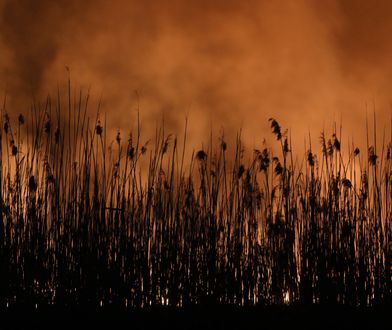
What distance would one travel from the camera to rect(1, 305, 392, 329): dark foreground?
9.44ft

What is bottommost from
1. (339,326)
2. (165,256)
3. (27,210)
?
(339,326)

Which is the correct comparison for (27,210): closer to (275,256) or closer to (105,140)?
(105,140)

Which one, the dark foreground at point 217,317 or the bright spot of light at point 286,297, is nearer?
the dark foreground at point 217,317

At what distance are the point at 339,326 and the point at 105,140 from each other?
144cm

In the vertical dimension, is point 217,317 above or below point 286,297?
below

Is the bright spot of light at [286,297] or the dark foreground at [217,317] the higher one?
the bright spot of light at [286,297]

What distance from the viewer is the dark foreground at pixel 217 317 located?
2.88 m

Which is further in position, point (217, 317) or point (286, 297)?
point (286, 297)

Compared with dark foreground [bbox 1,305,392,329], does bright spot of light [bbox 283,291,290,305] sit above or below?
above

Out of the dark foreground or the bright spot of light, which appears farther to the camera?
the bright spot of light

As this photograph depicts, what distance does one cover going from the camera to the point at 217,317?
298 centimetres

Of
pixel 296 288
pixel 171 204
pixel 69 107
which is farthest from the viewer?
pixel 296 288

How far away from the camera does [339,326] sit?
3.00 metres

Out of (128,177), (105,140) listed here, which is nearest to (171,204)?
(128,177)
